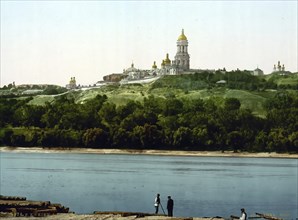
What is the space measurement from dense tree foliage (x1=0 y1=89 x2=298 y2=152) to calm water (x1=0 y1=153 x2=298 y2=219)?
43.3 meters

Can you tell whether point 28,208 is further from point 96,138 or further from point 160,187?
point 96,138

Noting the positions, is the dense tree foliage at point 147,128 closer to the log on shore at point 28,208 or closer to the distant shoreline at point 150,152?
the distant shoreline at point 150,152

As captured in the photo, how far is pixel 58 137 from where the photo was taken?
570 ft

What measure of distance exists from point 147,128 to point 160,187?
86.0 meters

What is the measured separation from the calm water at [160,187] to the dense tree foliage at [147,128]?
4329 centimetres

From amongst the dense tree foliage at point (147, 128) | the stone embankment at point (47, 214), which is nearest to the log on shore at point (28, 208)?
the stone embankment at point (47, 214)

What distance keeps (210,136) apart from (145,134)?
53.5 ft

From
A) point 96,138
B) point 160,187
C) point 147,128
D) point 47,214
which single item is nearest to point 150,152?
point 147,128

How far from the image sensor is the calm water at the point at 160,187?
64.8 meters

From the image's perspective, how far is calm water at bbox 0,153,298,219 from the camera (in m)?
64.8

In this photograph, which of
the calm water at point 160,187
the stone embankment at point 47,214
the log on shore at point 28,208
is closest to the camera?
the stone embankment at point 47,214

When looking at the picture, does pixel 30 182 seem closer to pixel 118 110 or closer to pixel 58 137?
pixel 58 137

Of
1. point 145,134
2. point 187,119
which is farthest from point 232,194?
point 187,119

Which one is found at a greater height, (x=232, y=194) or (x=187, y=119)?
(x=187, y=119)
